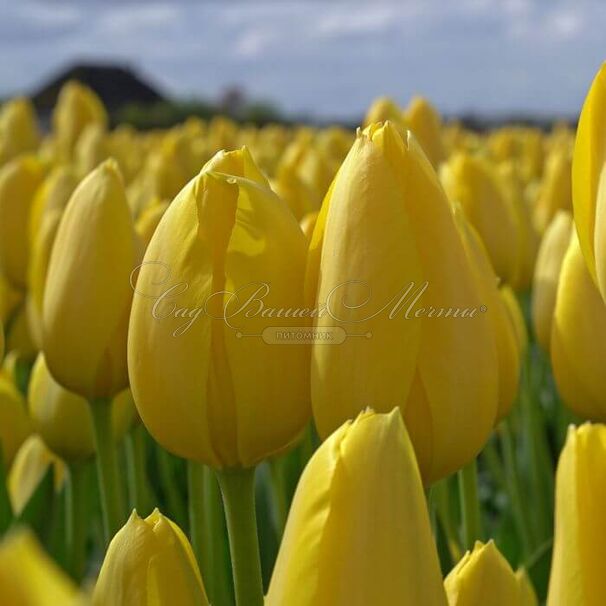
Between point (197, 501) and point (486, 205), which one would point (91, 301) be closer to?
point (197, 501)

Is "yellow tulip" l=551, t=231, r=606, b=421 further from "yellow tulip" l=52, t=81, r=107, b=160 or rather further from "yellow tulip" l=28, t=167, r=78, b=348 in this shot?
"yellow tulip" l=52, t=81, r=107, b=160

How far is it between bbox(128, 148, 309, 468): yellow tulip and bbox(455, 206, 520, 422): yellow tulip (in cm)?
13

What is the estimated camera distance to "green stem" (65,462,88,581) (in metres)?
1.15

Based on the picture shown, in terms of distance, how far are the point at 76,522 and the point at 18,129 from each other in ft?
7.75

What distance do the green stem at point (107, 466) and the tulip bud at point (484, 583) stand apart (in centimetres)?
41

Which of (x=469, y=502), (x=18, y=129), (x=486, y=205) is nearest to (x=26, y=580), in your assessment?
(x=469, y=502)

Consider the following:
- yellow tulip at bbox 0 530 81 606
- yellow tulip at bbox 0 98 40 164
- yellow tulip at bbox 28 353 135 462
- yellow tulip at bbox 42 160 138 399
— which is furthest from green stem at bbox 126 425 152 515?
yellow tulip at bbox 0 98 40 164

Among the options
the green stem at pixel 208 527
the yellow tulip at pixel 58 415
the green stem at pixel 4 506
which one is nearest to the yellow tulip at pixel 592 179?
the green stem at pixel 208 527

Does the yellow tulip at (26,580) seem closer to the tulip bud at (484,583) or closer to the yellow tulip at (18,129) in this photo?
the tulip bud at (484,583)

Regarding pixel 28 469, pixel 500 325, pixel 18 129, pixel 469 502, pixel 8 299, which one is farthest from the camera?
pixel 18 129

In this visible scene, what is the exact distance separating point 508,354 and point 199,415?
8.3 inches

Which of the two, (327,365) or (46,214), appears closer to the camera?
(327,365)

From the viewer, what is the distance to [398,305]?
0.58 metres

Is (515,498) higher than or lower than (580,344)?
lower
